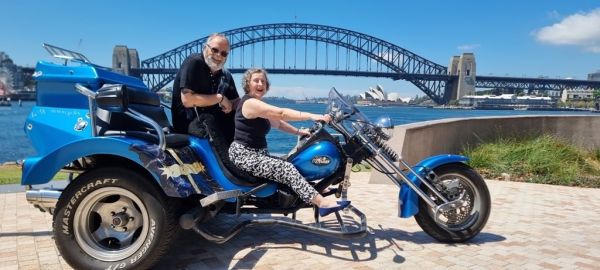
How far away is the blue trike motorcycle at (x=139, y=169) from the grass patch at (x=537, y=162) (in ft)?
15.6

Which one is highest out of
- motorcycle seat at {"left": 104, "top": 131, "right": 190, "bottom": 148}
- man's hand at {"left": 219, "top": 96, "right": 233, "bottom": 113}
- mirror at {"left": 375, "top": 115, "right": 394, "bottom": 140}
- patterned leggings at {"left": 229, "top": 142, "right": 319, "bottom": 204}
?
man's hand at {"left": 219, "top": 96, "right": 233, "bottom": 113}

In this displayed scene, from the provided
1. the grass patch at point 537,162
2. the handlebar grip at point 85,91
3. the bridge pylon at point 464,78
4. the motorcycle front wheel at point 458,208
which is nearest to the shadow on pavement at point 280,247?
the motorcycle front wheel at point 458,208

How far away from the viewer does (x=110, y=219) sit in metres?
3.20

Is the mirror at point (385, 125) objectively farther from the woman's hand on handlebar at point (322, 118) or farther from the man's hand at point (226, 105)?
the man's hand at point (226, 105)

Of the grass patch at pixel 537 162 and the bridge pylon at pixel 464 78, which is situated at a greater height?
the bridge pylon at pixel 464 78

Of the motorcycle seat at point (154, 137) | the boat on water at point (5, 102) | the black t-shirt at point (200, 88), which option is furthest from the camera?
the boat on water at point (5, 102)

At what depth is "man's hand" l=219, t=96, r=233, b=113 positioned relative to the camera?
3.58 m

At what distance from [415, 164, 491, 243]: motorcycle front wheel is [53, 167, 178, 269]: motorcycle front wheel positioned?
6.94 ft

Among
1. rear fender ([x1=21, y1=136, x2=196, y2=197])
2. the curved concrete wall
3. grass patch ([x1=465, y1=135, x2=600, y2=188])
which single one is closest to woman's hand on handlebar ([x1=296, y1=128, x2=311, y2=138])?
rear fender ([x1=21, y1=136, x2=196, y2=197])

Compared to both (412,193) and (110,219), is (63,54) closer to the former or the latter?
(110,219)

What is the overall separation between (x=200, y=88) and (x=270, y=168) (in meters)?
0.83

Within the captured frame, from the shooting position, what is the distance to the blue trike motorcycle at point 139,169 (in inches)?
121

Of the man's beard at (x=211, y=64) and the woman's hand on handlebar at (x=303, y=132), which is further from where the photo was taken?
the woman's hand on handlebar at (x=303, y=132)

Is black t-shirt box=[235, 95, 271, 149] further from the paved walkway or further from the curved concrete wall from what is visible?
the curved concrete wall
